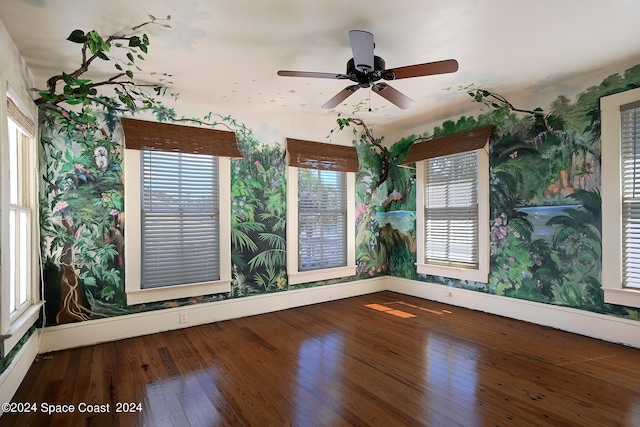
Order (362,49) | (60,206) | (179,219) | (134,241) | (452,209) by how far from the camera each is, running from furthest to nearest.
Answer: (452,209), (179,219), (134,241), (60,206), (362,49)

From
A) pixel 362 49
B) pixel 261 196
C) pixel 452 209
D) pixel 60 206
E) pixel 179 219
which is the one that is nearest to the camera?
pixel 362 49

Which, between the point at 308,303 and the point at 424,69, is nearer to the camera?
the point at 424,69

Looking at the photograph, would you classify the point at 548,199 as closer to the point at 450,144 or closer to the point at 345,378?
the point at 450,144

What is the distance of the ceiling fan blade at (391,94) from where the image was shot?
8.21 ft

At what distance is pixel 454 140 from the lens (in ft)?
13.4

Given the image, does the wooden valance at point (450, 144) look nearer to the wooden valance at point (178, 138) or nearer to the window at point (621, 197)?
the window at point (621, 197)

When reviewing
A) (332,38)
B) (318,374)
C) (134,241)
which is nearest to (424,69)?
(332,38)

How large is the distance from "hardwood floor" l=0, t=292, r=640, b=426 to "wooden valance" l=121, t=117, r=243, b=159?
2021mm

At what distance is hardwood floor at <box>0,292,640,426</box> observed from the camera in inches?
74.5

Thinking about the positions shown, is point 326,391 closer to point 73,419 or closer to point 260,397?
point 260,397

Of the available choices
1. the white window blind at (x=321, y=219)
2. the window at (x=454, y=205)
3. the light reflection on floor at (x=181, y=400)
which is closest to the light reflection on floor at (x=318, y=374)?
the light reflection on floor at (x=181, y=400)

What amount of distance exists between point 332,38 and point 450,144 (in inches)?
97.7

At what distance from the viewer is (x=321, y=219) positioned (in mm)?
4480

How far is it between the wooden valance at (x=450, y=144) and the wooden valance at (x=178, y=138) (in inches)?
100
